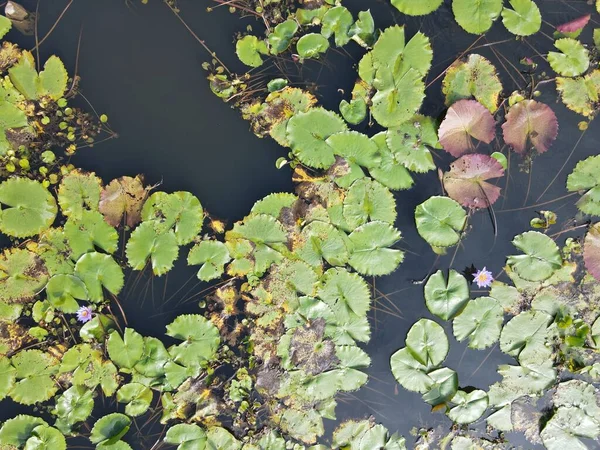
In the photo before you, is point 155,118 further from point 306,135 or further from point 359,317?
point 359,317

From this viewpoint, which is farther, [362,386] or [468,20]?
[362,386]

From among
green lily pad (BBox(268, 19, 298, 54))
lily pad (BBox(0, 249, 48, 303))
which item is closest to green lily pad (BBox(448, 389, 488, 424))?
green lily pad (BBox(268, 19, 298, 54))

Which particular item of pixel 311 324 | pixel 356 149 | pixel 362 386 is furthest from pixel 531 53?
pixel 362 386

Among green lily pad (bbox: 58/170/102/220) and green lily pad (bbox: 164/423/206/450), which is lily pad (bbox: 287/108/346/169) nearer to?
green lily pad (bbox: 58/170/102/220)

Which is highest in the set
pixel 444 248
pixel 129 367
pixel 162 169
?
pixel 162 169

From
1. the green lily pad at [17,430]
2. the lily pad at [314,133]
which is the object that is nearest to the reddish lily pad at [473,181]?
the lily pad at [314,133]

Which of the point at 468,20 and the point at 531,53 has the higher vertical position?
the point at 468,20
